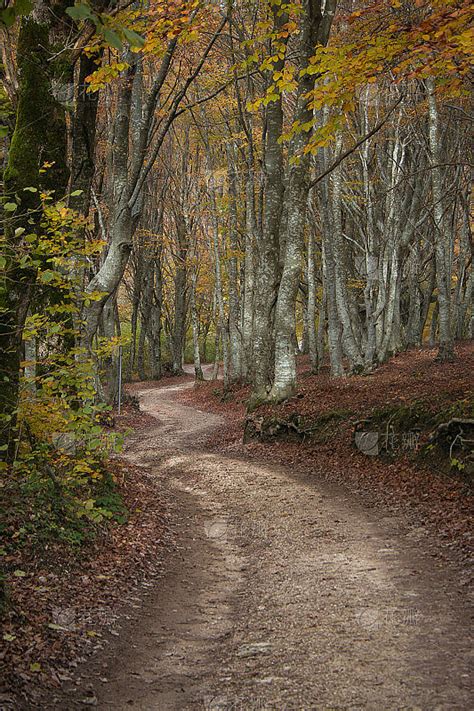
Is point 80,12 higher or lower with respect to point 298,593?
higher

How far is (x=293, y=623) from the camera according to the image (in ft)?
17.0

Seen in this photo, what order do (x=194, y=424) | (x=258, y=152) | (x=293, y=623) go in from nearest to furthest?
(x=293, y=623)
(x=194, y=424)
(x=258, y=152)

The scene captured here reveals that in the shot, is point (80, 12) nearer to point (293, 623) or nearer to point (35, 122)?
point (293, 623)

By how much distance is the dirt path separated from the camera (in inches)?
158

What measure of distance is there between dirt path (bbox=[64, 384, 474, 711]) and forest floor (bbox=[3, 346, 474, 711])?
2 centimetres

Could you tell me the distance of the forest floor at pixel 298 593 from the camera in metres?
4.08

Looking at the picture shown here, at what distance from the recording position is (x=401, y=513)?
8.20 metres

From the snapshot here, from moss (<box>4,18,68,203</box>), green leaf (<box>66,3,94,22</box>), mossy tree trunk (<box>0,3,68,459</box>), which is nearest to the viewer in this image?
green leaf (<box>66,3,94,22</box>)

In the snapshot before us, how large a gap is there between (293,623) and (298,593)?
71 cm

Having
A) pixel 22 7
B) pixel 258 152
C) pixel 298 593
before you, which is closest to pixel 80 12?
pixel 22 7

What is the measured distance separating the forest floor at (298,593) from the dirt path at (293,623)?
0.05 ft

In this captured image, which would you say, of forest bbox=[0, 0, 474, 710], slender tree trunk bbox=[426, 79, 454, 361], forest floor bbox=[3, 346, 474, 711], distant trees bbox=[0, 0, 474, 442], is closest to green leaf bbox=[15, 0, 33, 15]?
forest bbox=[0, 0, 474, 710]

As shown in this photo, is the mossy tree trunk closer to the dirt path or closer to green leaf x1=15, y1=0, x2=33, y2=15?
the dirt path

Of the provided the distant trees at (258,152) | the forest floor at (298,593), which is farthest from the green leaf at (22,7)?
the forest floor at (298,593)
